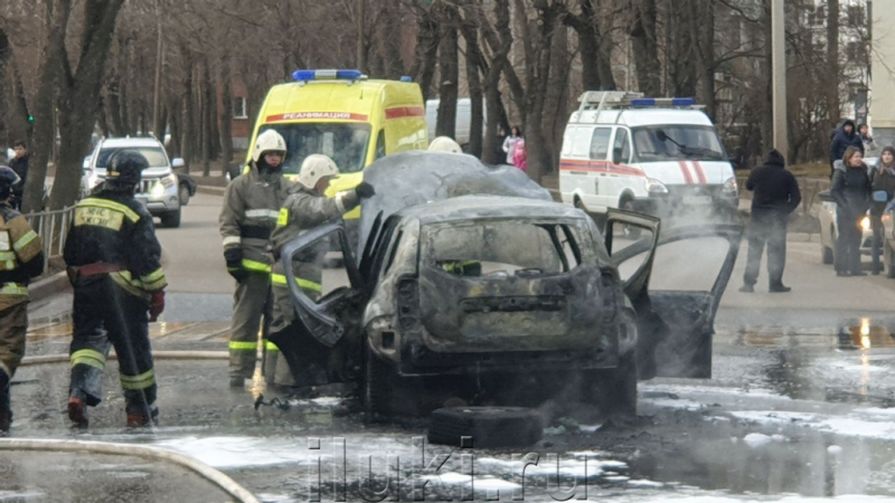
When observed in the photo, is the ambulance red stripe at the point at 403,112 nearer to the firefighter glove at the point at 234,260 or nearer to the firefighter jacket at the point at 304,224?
the firefighter glove at the point at 234,260

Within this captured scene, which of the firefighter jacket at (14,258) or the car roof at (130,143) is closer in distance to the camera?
the firefighter jacket at (14,258)

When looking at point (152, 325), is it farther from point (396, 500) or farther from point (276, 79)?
point (276, 79)

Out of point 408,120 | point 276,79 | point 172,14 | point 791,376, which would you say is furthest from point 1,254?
point 276,79

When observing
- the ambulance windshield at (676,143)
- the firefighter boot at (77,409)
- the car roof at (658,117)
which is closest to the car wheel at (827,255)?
the ambulance windshield at (676,143)

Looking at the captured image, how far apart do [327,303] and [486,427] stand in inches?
72.2

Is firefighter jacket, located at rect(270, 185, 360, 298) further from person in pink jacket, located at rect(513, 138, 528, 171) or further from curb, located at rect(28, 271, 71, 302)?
person in pink jacket, located at rect(513, 138, 528, 171)

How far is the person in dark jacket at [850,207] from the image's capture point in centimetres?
2212

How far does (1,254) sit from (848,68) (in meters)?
51.2

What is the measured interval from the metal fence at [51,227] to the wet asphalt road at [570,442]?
350 inches

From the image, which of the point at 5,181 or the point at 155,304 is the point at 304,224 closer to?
the point at 155,304

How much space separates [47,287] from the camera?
69.2 ft

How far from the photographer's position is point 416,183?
1312 centimetres

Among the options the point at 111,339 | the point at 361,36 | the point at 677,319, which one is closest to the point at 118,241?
the point at 111,339

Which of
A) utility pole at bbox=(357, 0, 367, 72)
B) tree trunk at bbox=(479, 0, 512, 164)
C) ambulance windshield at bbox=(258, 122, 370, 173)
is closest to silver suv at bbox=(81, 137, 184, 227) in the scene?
utility pole at bbox=(357, 0, 367, 72)
